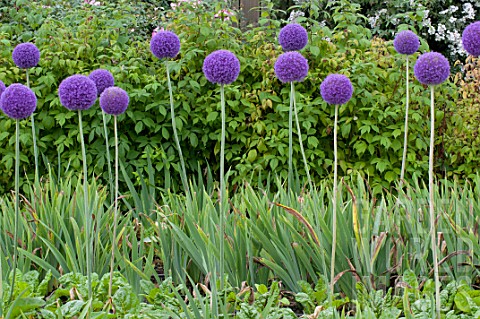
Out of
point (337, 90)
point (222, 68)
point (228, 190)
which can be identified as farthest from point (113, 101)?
point (228, 190)

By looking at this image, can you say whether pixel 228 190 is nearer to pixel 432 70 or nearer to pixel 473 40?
pixel 473 40

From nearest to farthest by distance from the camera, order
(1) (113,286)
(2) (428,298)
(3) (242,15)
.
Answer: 1. (2) (428,298)
2. (1) (113,286)
3. (3) (242,15)

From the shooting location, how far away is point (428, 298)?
2217 mm

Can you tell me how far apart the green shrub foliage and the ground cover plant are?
0.02 metres

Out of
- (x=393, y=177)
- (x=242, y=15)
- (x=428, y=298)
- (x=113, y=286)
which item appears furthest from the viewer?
(x=242, y=15)

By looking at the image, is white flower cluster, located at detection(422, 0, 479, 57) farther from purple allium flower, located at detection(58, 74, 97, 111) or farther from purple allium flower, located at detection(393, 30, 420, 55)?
purple allium flower, located at detection(58, 74, 97, 111)

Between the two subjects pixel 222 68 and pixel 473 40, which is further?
pixel 473 40

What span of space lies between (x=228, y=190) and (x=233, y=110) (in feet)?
2.42

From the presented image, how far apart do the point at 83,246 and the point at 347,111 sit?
241 cm

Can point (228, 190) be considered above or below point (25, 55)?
below

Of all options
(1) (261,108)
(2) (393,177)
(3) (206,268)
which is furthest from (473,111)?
(3) (206,268)

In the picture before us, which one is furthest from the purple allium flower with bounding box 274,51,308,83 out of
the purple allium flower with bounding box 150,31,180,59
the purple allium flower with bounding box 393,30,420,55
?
the purple allium flower with bounding box 393,30,420,55

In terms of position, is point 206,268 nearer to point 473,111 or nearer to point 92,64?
point 92,64

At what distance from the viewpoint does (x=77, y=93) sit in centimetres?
227
